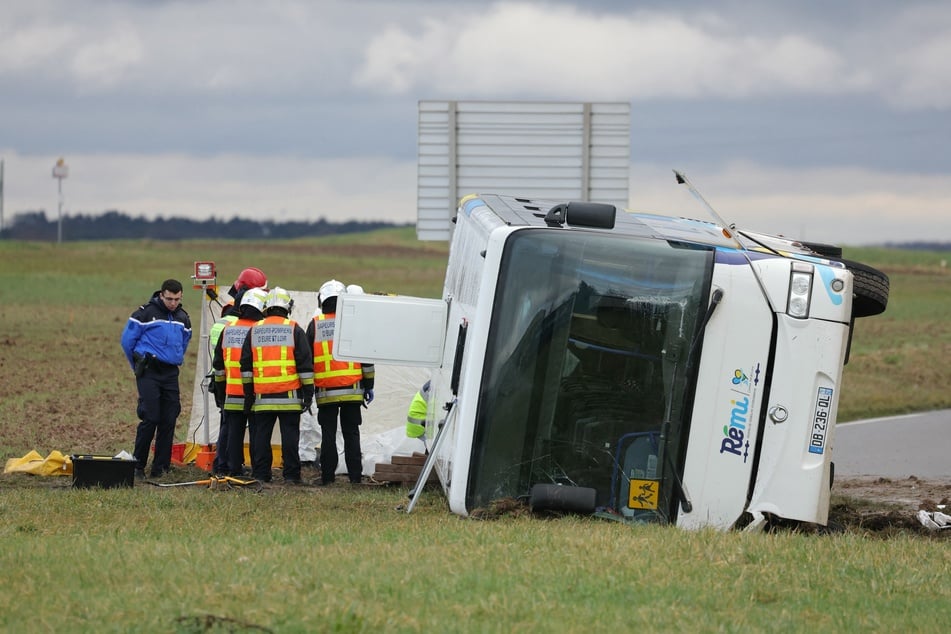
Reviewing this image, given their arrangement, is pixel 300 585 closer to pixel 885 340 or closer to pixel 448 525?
pixel 448 525

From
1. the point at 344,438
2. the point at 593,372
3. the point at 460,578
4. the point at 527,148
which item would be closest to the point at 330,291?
the point at 344,438

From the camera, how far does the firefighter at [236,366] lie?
493 inches

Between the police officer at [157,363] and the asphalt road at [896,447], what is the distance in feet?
22.9

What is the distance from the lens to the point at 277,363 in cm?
1212

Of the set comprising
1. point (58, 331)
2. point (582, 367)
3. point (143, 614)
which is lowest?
point (58, 331)

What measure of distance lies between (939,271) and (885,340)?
52.9m

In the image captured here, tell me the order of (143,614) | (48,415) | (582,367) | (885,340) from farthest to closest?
(885,340) → (48,415) → (582,367) → (143,614)

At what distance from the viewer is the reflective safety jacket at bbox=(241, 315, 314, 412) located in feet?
39.7

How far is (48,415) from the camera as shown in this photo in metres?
17.4

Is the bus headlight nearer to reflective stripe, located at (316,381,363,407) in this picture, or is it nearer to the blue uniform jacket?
reflective stripe, located at (316,381,363,407)

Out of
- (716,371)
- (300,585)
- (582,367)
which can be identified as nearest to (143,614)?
(300,585)

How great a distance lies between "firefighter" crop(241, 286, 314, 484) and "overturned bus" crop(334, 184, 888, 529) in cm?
398

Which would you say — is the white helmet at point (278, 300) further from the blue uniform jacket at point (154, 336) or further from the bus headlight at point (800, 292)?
the bus headlight at point (800, 292)

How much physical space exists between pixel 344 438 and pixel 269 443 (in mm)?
793
